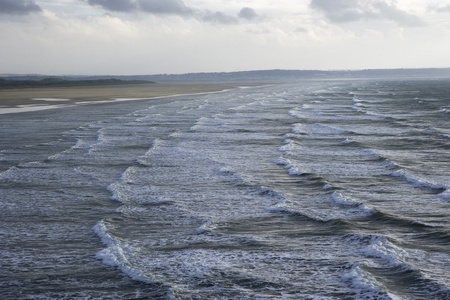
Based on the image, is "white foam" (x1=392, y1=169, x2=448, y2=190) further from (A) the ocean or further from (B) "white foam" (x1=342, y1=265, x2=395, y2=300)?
(B) "white foam" (x1=342, y1=265, x2=395, y2=300)

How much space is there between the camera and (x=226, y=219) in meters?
12.4

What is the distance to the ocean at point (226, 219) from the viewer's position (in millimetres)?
8602

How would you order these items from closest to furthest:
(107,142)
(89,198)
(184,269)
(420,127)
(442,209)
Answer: (184,269) → (442,209) → (89,198) → (107,142) → (420,127)

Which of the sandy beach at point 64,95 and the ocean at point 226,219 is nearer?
the ocean at point 226,219

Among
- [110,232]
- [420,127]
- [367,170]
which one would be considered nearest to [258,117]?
[420,127]

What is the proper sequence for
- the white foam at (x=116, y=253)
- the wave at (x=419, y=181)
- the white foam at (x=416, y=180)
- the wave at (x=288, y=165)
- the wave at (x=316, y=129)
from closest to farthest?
the white foam at (x=116, y=253), the wave at (x=419, y=181), the white foam at (x=416, y=180), the wave at (x=288, y=165), the wave at (x=316, y=129)

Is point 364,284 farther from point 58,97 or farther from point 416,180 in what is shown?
point 58,97

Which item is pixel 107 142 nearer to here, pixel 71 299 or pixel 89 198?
pixel 89 198

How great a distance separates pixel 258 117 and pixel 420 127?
11392 millimetres

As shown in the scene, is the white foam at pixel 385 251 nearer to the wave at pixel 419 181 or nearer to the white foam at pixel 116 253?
the white foam at pixel 116 253

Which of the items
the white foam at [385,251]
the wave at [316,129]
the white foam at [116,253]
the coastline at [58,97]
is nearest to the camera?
the white foam at [116,253]

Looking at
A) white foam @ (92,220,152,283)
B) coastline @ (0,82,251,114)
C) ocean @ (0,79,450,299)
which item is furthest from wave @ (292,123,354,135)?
coastline @ (0,82,251,114)

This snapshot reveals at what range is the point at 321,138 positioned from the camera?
1051 inches

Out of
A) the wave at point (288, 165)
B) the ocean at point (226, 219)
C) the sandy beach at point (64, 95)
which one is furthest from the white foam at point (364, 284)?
the sandy beach at point (64, 95)
